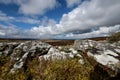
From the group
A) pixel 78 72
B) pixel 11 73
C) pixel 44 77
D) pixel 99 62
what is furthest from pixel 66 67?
pixel 11 73

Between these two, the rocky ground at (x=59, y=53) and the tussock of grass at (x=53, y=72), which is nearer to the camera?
the tussock of grass at (x=53, y=72)

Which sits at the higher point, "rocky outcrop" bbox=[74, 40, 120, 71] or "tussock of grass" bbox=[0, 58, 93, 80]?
"rocky outcrop" bbox=[74, 40, 120, 71]

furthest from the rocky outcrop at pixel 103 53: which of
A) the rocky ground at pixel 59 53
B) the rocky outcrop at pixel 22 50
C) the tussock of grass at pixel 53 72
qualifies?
the rocky outcrop at pixel 22 50

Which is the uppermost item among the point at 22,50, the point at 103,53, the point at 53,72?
the point at 22,50

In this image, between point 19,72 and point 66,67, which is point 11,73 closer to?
point 19,72

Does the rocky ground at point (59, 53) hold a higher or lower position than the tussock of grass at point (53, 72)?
higher

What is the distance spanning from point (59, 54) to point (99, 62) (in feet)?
9.15

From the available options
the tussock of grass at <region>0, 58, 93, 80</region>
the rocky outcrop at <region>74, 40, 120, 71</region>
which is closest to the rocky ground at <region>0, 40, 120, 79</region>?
the rocky outcrop at <region>74, 40, 120, 71</region>

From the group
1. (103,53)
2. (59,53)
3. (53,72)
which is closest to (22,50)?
(59,53)

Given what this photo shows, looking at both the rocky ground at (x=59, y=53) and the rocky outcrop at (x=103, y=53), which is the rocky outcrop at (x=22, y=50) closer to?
the rocky ground at (x=59, y=53)

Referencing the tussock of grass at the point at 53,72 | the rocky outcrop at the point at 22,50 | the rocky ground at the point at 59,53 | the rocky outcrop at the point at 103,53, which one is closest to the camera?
the tussock of grass at the point at 53,72

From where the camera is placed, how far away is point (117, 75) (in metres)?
9.17

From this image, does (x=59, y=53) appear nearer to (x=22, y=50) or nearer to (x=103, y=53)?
(x=22, y=50)

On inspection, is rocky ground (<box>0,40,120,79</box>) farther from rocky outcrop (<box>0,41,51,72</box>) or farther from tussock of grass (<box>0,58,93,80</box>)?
tussock of grass (<box>0,58,93,80</box>)
